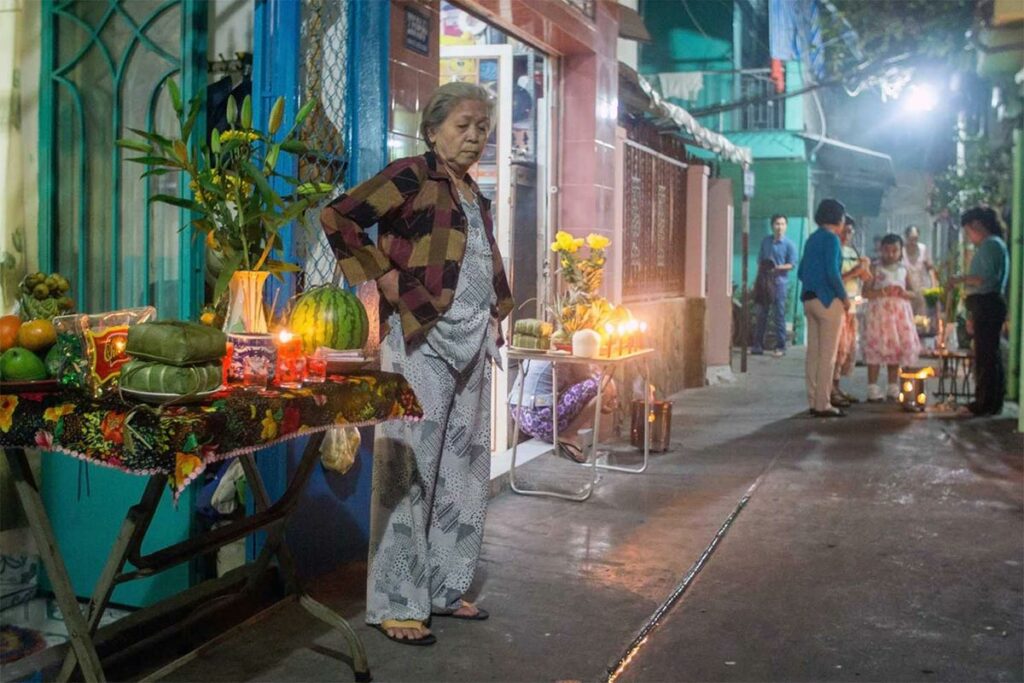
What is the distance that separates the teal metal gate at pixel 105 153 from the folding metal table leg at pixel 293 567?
1454 millimetres

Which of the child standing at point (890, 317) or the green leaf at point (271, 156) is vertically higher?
the green leaf at point (271, 156)

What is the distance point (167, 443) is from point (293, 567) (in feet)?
4.50

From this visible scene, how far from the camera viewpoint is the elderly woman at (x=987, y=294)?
36.1ft

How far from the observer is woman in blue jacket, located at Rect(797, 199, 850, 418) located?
10.9m

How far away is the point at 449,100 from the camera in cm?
446

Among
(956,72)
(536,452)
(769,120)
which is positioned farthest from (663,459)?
(769,120)

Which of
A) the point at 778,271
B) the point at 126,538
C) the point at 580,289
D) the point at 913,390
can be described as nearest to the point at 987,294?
the point at 913,390

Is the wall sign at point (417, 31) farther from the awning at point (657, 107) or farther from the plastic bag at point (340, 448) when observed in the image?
the awning at point (657, 107)

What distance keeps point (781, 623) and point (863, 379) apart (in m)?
11.0

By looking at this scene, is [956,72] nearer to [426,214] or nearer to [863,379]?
[863,379]

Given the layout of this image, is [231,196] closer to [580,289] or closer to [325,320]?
[325,320]

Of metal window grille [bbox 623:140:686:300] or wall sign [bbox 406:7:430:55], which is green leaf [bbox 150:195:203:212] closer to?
wall sign [bbox 406:7:430:55]

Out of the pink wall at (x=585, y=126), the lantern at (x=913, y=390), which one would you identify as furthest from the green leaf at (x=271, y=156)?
the lantern at (x=913, y=390)

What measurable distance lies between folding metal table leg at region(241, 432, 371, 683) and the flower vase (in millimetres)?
446
